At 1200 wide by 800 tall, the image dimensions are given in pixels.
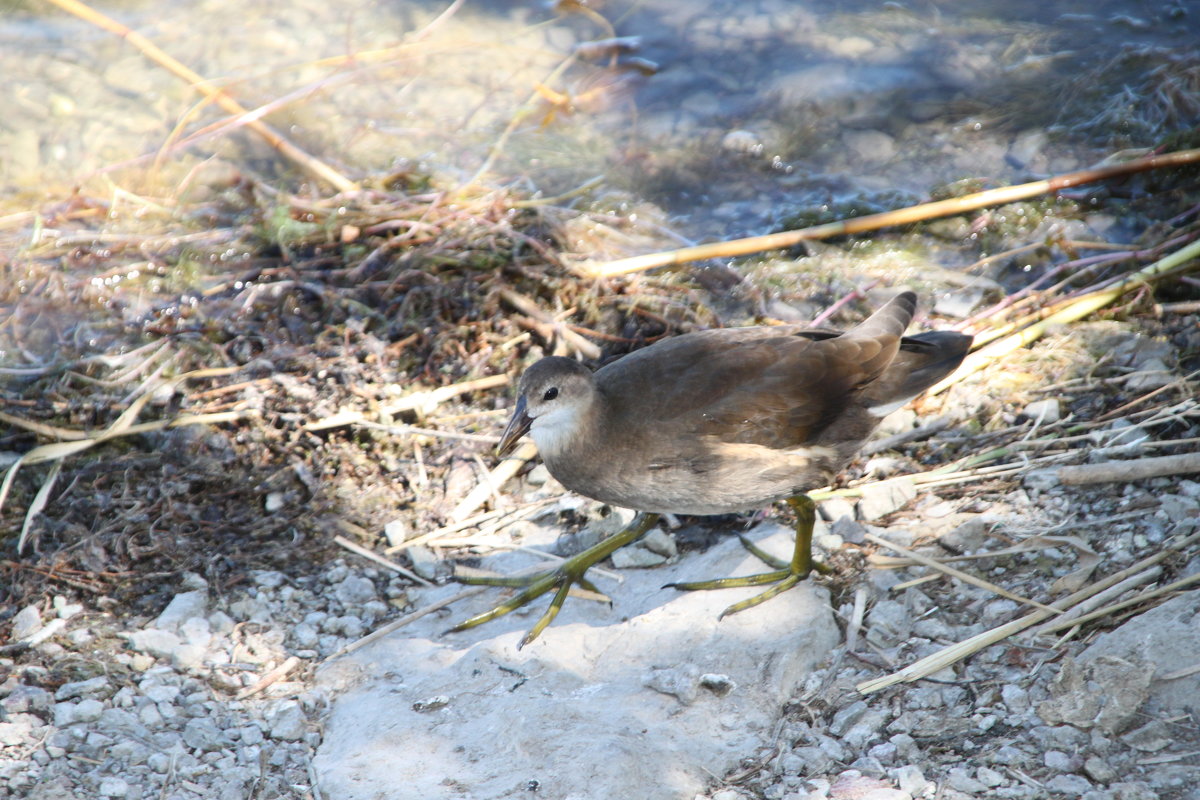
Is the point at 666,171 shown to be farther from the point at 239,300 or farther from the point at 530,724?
the point at 530,724

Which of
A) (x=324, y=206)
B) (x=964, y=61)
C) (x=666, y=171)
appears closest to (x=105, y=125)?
(x=324, y=206)

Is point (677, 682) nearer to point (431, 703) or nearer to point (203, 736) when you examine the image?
point (431, 703)

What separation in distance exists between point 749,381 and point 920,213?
2.22m

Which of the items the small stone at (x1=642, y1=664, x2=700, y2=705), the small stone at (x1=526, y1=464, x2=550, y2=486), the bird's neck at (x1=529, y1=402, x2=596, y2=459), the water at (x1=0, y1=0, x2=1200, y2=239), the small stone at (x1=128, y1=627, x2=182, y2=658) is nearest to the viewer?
the small stone at (x1=642, y1=664, x2=700, y2=705)

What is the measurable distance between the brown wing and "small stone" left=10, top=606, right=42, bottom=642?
1.84 m

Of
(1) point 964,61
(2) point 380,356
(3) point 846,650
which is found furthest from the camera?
(1) point 964,61

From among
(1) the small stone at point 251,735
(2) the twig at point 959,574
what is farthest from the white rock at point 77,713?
(2) the twig at point 959,574

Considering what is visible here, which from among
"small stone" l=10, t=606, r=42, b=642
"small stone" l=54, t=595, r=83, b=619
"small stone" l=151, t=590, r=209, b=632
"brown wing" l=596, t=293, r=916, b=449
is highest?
"brown wing" l=596, t=293, r=916, b=449

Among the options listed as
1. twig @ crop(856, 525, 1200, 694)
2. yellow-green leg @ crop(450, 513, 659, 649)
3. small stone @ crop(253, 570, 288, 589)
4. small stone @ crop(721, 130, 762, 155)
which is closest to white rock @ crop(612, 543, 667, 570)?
yellow-green leg @ crop(450, 513, 659, 649)

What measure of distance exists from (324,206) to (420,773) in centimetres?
310

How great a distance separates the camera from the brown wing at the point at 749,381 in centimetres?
328

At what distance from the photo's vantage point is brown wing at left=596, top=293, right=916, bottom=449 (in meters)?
3.28

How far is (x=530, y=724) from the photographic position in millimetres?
2830

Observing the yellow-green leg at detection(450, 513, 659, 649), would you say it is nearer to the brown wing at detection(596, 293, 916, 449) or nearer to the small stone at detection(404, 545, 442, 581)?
the small stone at detection(404, 545, 442, 581)
